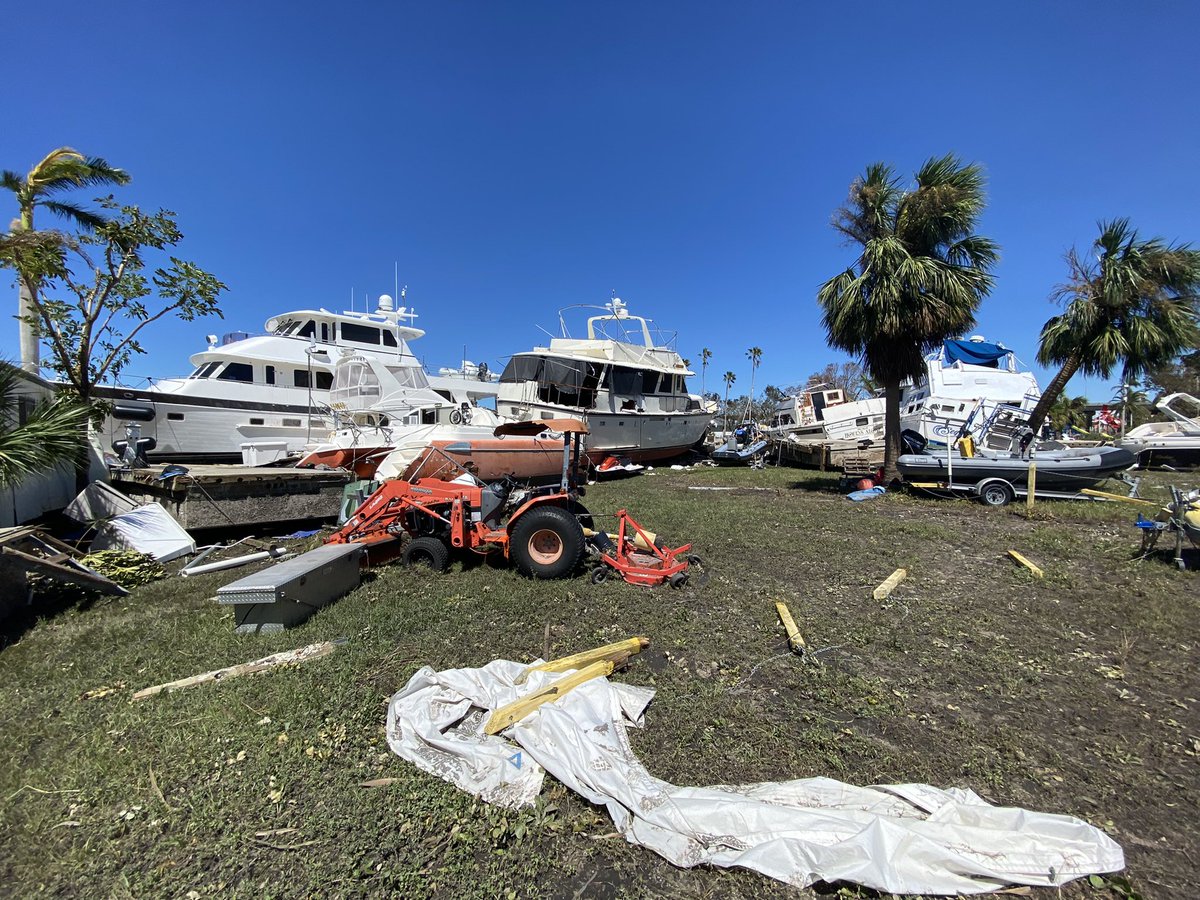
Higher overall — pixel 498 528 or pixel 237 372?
pixel 237 372

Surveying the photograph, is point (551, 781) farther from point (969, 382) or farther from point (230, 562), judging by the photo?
point (969, 382)

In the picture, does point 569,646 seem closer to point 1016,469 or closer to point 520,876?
point 520,876

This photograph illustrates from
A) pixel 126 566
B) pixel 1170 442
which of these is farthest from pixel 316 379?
pixel 1170 442

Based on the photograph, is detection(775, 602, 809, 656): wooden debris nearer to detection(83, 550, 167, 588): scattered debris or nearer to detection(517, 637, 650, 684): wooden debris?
detection(517, 637, 650, 684): wooden debris

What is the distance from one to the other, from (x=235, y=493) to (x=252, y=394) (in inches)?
329

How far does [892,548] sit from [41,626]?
10.2m

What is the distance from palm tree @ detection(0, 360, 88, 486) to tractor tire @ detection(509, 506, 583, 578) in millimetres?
5816

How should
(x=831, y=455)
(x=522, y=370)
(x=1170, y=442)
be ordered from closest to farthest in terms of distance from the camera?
(x=1170, y=442)
(x=831, y=455)
(x=522, y=370)

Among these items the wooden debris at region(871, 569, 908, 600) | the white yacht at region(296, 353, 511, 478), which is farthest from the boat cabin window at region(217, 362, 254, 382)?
the wooden debris at region(871, 569, 908, 600)

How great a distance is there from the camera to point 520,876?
212 centimetres

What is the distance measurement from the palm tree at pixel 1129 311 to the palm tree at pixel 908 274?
4116 millimetres

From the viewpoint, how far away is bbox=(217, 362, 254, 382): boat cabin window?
14869mm

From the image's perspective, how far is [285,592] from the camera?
437 cm

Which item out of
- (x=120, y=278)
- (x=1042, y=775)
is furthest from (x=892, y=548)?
(x=120, y=278)
